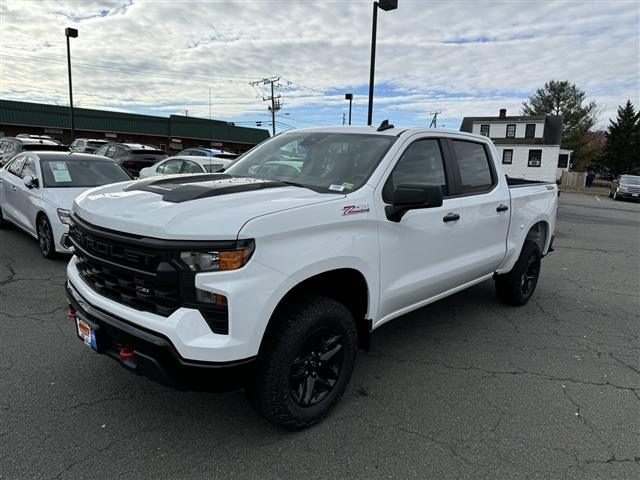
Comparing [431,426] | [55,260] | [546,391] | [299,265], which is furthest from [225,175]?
[55,260]

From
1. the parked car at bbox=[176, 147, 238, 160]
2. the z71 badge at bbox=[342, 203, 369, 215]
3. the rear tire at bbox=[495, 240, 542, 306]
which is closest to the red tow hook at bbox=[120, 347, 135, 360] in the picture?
the z71 badge at bbox=[342, 203, 369, 215]

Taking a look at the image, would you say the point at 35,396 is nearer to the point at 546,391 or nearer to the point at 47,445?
the point at 47,445

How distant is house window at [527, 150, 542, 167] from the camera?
45.7 metres

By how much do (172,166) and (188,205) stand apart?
30.1ft

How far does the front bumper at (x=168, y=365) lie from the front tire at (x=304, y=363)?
0.53ft

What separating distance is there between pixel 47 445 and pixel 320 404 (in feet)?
5.23

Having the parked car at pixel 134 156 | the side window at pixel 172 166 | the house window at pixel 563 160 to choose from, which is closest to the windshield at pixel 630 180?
the parked car at pixel 134 156

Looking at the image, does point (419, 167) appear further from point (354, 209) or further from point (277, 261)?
point (277, 261)

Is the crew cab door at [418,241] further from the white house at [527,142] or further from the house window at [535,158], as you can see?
the house window at [535,158]

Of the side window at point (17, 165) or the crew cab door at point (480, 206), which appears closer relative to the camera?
the crew cab door at point (480, 206)

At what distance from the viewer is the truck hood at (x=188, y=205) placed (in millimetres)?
2352

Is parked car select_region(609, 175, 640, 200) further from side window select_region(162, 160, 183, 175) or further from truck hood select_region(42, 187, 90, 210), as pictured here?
truck hood select_region(42, 187, 90, 210)

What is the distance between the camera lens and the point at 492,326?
489 cm

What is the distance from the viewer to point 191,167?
10.3 meters
